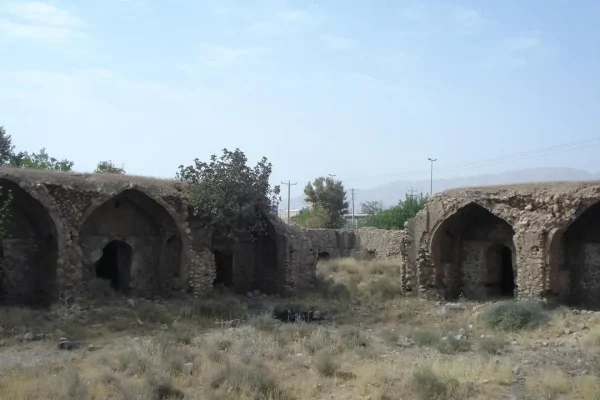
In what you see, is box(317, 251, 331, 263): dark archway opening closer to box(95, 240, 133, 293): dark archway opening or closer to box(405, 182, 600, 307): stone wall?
box(405, 182, 600, 307): stone wall

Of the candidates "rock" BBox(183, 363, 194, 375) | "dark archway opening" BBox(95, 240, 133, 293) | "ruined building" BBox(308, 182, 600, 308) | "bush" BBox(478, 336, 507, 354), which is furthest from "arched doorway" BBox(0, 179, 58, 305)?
"bush" BBox(478, 336, 507, 354)

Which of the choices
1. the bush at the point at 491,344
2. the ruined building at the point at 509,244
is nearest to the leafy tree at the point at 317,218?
the ruined building at the point at 509,244

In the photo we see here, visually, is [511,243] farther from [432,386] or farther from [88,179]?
[88,179]

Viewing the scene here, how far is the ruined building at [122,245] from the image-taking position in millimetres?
17016

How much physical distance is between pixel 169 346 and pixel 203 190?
26.1 feet

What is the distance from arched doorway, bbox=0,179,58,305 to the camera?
17125 millimetres

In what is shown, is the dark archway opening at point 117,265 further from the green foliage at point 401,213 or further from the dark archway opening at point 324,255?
the green foliage at point 401,213

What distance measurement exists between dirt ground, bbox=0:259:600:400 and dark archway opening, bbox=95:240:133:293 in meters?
1.96

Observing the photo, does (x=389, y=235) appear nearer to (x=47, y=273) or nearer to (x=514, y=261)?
(x=514, y=261)

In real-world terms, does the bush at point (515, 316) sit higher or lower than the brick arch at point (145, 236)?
lower

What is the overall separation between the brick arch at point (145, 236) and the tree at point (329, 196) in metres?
33.2

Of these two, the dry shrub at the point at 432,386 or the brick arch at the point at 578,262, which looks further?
the brick arch at the point at 578,262

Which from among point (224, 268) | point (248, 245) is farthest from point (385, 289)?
point (224, 268)

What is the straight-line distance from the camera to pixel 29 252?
17500 mm
